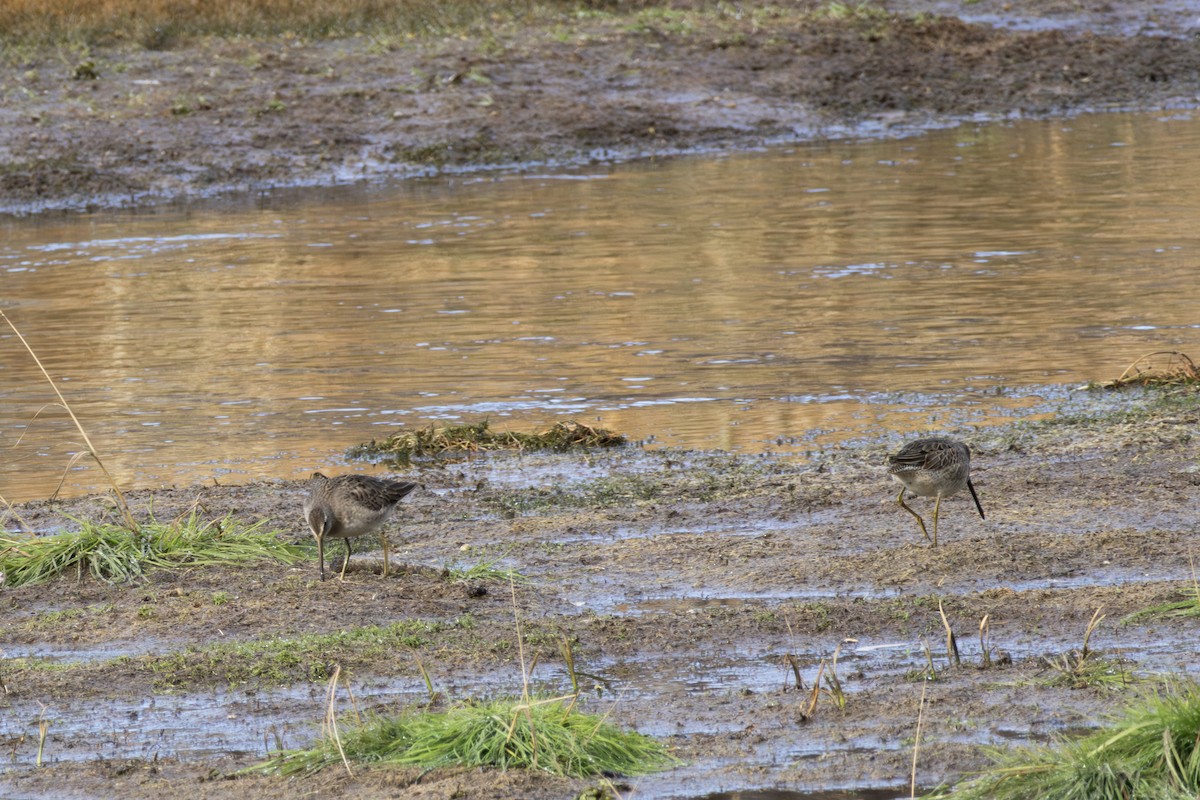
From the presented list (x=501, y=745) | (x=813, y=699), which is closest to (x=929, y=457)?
(x=813, y=699)

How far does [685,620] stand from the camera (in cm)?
730

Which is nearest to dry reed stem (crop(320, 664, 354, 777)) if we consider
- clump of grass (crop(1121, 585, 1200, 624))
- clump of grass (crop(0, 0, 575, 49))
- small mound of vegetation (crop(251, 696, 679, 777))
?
small mound of vegetation (crop(251, 696, 679, 777))

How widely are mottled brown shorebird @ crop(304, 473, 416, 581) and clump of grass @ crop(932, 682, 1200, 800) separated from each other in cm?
349

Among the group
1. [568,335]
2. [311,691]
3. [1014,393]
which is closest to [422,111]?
[568,335]

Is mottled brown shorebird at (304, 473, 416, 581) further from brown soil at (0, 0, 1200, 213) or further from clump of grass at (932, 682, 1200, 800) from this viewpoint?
brown soil at (0, 0, 1200, 213)

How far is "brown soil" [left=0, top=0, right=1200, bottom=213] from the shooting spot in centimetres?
2528

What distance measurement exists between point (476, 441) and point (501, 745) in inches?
222

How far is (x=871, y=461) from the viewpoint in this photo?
10.3 metres

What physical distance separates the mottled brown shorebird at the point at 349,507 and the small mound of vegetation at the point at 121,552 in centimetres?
50

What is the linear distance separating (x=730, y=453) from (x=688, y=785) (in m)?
5.38

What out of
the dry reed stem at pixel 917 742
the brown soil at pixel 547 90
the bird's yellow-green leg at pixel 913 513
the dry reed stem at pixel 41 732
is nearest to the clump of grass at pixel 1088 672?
the dry reed stem at pixel 917 742

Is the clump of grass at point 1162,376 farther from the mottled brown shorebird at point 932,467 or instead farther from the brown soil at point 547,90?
the brown soil at point 547,90

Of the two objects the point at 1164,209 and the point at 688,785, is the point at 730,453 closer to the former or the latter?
the point at 688,785

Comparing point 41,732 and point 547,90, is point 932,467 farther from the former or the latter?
point 547,90
